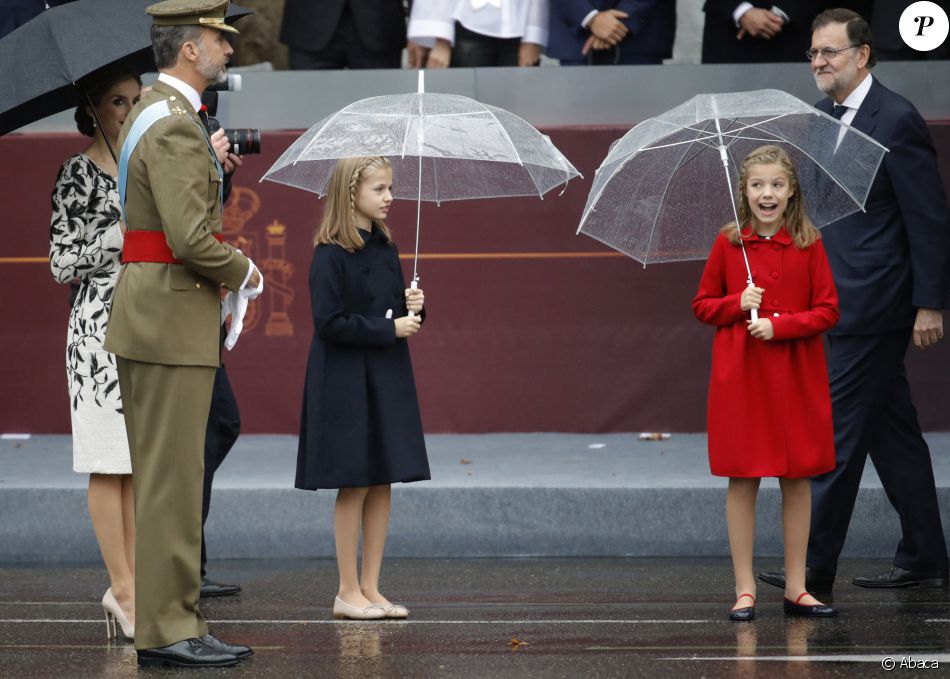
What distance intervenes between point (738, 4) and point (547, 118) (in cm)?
130

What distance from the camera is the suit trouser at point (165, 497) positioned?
4988 millimetres

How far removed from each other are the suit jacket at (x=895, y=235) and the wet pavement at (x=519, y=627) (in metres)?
1.15

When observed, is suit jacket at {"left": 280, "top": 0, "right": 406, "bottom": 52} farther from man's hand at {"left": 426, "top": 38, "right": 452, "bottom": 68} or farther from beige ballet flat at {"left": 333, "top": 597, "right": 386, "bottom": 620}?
beige ballet flat at {"left": 333, "top": 597, "right": 386, "bottom": 620}

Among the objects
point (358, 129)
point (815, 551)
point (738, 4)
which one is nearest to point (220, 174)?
point (358, 129)

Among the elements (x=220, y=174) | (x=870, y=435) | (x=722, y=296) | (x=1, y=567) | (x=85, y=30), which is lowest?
(x=1, y=567)

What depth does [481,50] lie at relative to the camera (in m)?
9.40

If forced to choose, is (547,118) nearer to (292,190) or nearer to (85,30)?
(292,190)

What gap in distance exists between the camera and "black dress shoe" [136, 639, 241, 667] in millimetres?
5004

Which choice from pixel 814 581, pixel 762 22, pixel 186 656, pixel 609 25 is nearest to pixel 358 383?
pixel 186 656

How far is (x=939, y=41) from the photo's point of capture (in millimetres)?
9258

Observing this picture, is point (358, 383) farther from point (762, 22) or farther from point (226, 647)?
point (762, 22)

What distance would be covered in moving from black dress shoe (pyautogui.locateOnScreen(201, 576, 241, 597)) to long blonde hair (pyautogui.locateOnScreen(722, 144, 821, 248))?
254 cm

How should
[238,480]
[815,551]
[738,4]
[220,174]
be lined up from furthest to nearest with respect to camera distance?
[738,4] < [238,480] < [815,551] < [220,174]

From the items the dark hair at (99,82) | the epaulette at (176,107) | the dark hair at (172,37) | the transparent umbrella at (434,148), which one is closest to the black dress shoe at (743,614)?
Answer: the transparent umbrella at (434,148)
